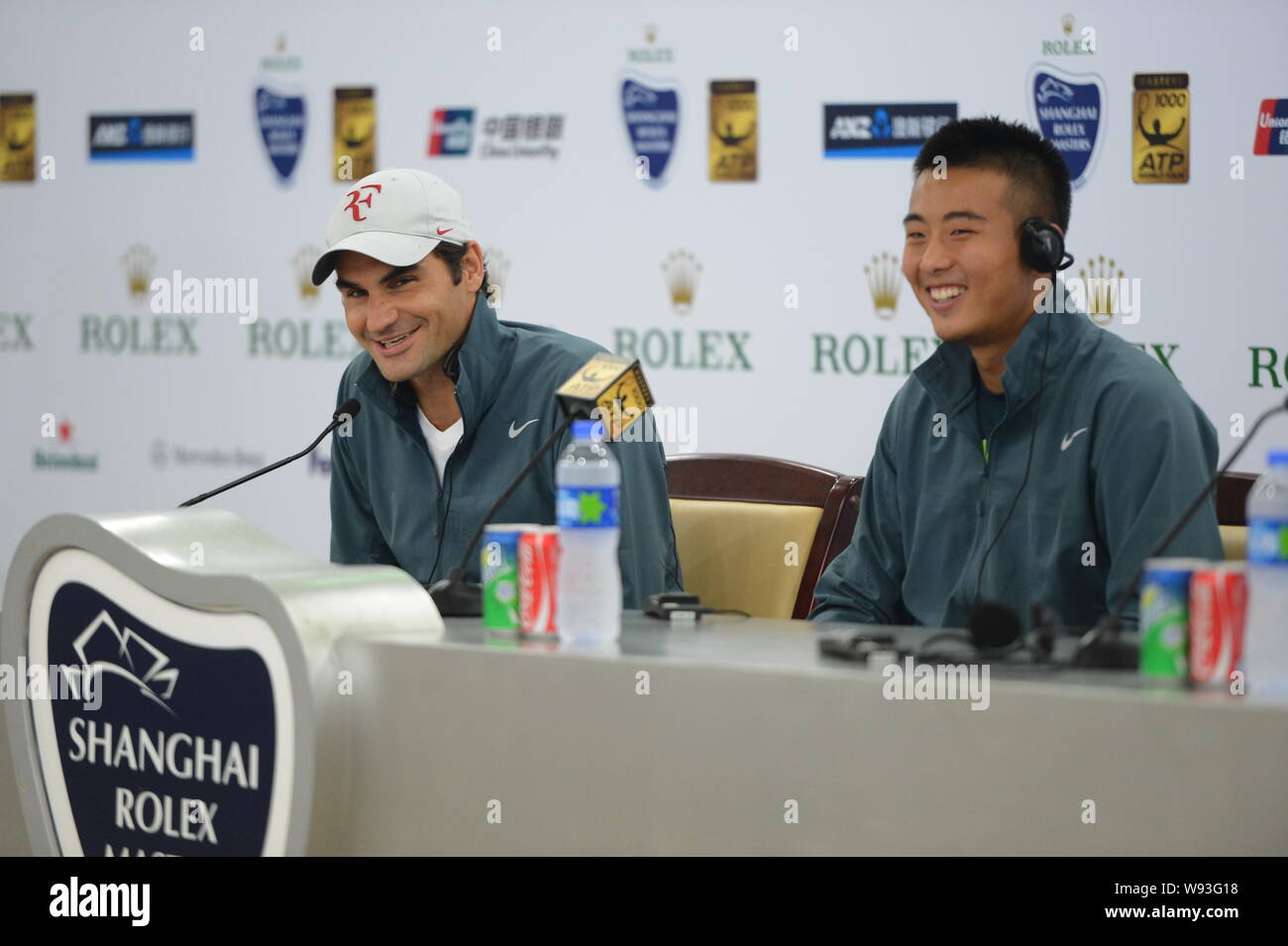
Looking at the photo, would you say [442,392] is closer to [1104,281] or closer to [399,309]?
[399,309]

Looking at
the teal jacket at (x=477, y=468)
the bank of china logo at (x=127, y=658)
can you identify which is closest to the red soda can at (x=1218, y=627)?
the bank of china logo at (x=127, y=658)

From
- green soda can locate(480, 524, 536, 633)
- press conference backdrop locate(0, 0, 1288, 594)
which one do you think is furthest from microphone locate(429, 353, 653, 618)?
press conference backdrop locate(0, 0, 1288, 594)

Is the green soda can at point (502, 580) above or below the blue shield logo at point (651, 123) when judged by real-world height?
below

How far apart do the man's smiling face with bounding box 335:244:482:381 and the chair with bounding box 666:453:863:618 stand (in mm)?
481

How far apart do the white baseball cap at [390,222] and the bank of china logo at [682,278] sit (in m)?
1.22

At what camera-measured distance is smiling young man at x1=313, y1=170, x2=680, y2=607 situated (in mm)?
2227

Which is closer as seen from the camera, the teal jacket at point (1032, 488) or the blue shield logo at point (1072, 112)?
the teal jacket at point (1032, 488)

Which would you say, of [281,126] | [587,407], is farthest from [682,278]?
[587,407]

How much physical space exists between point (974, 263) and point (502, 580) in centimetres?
93

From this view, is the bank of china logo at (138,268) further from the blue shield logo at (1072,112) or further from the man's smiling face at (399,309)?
the blue shield logo at (1072,112)

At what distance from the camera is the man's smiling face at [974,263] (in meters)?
2.07

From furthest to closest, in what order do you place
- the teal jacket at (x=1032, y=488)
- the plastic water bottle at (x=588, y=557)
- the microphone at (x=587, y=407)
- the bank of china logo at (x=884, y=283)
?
1. the bank of china logo at (x=884, y=283)
2. the teal jacket at (x=1032, y=488)
3. the microphone at (x=587, y=407)
4. the plastic water bottle at (x=588, y=557)

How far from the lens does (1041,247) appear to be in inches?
79.1
